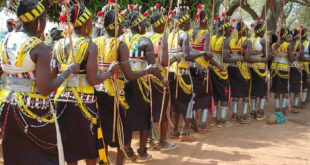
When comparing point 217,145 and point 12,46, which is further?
point 217,145

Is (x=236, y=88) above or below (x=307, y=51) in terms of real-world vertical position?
below

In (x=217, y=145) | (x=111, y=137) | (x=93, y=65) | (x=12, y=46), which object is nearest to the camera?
(x=12, y=46)

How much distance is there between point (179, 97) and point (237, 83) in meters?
2.01

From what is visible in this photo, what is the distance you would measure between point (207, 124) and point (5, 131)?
5.68m

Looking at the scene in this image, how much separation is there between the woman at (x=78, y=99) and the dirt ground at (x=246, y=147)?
1896 mm

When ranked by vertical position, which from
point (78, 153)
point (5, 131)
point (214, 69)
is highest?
point (214, 69)

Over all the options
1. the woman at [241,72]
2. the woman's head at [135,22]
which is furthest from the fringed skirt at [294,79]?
the woman's head at [135,22]

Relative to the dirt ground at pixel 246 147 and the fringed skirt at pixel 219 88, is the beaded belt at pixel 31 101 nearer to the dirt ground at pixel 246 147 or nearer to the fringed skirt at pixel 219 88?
the dirt ground at pixel 246 147

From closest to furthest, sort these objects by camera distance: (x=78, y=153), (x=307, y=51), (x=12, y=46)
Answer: (x=12, y=46) → (x=78, y=153) → (x=307, y=51)

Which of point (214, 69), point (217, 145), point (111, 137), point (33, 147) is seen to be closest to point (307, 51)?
point (214, 69)

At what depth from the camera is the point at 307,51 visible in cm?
1038

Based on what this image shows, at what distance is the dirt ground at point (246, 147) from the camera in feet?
19.6

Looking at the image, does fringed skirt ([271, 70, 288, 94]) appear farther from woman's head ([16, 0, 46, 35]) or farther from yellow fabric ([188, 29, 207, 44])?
woman's head ([16, 0, 46, 35])

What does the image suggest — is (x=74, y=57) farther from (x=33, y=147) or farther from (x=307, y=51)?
(x=307, y=51)
